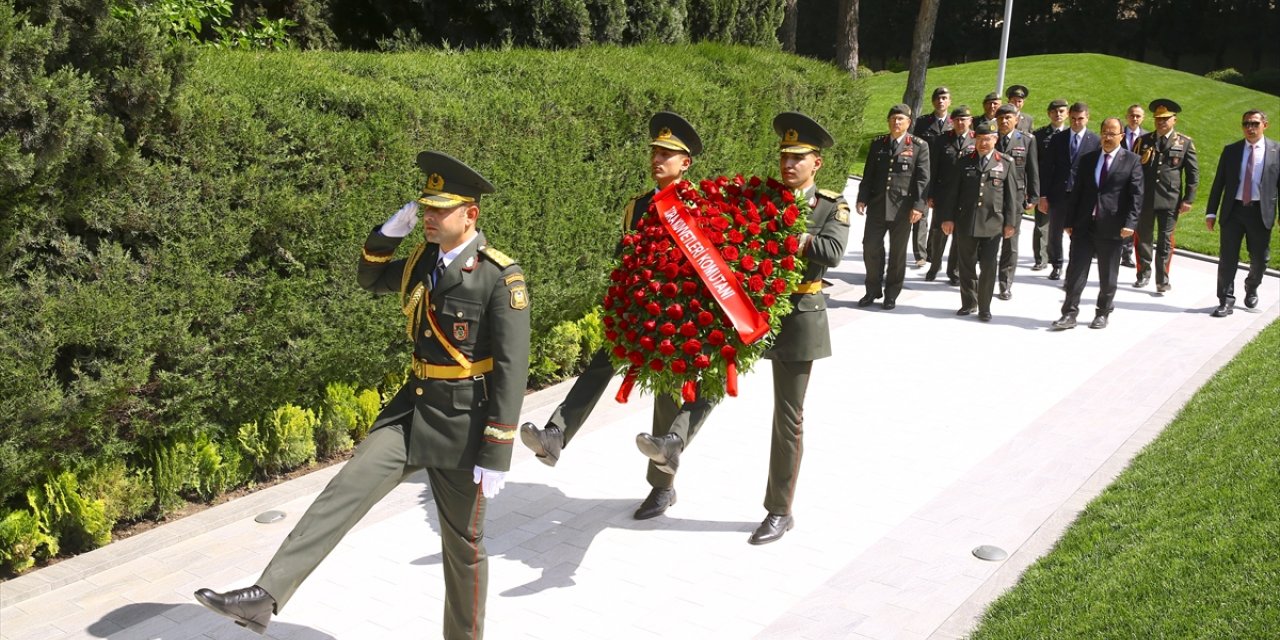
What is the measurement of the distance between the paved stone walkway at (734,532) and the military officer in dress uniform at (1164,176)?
3.33 m

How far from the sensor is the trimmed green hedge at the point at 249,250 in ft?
19.8

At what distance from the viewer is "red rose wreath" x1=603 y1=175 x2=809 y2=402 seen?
6.16 meters

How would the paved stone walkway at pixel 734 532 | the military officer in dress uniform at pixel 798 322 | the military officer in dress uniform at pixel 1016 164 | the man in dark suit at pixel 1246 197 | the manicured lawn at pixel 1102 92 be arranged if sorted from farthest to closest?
the manicured lawn at pixel 1102 92
the military officer in dress uniform at pixel 1016 164
the man in dark suit at pixel 1246 197
the military officer in dress uniform at pixel 798 322
the paved stone walkway at pixel 734 532

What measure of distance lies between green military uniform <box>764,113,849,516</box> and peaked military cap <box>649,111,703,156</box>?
523mm

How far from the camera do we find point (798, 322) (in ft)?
21.6

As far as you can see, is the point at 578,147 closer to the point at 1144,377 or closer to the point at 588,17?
the point at 588,17

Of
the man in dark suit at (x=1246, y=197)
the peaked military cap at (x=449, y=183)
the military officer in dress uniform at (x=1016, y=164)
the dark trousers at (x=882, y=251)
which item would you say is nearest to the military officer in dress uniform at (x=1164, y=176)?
the man in dark suit at (x=1246, y=197)

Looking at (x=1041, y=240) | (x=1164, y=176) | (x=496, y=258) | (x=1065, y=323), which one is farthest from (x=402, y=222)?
(x=1041, y=240)

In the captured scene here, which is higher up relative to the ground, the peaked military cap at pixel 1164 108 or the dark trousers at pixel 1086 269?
the peaked military cap at pixel 1164 108

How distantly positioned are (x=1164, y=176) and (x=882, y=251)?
3.34 metres

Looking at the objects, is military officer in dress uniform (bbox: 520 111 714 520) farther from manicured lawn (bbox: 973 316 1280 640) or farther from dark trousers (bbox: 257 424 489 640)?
manicured lawn (bbox: 973 316 1280 640)

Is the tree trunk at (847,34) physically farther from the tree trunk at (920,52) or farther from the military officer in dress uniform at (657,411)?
the military officer in dress uniform at (657,411)

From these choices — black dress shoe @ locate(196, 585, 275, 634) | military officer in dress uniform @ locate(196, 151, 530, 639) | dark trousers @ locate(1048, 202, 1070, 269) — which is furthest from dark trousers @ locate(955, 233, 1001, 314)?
black dress shoe @ locate(196, 585, 275, 634)

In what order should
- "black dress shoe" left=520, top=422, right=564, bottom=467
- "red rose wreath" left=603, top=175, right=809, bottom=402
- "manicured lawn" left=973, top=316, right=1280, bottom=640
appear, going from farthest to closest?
"red rose wreath" left=603, top=175, right=809, bottom=402, "black dress shoe" left=520, top=422, right=564, bottom=467, "manicured lawn" left=973, top=316, right=1280, bottom=640
